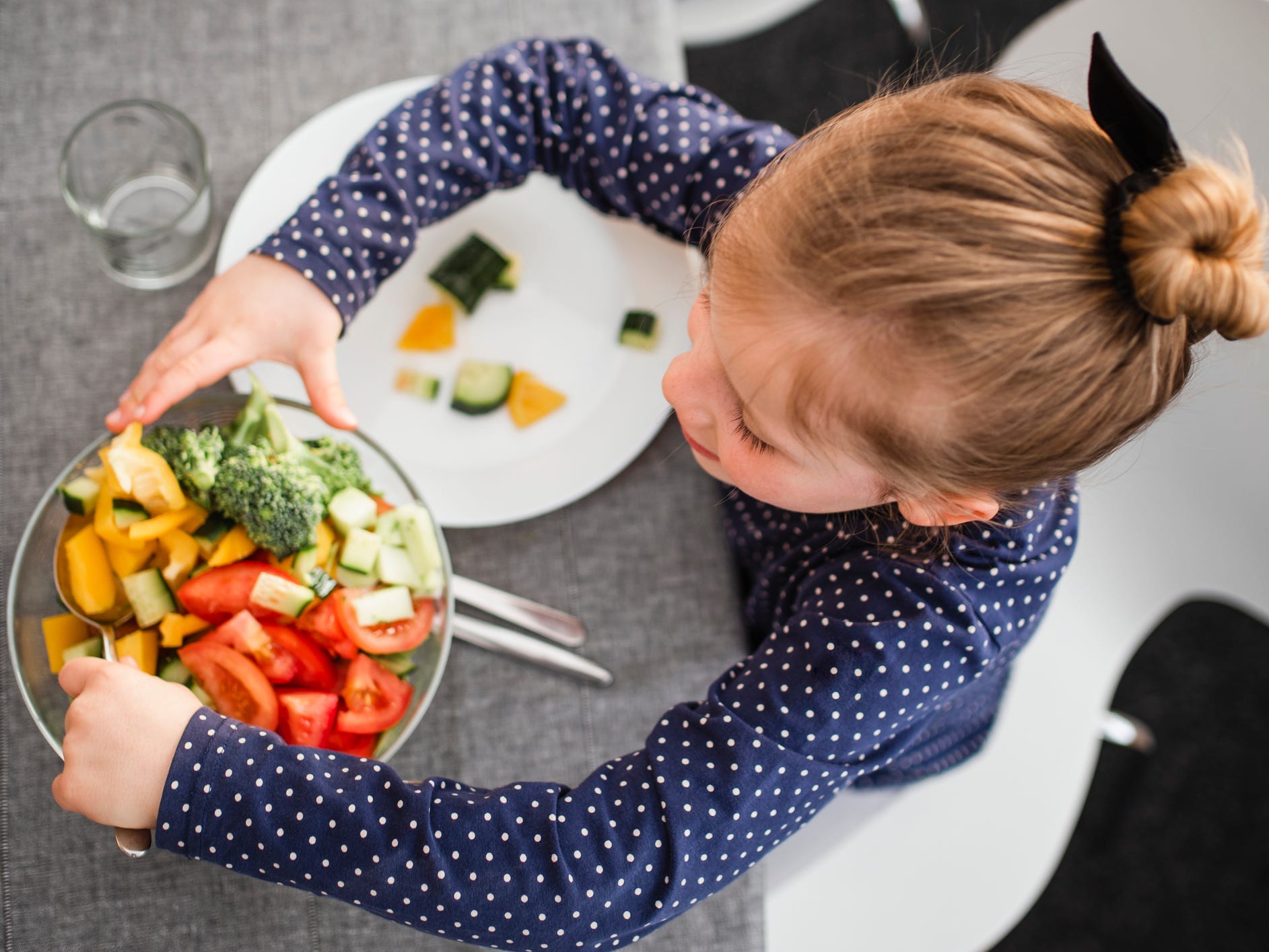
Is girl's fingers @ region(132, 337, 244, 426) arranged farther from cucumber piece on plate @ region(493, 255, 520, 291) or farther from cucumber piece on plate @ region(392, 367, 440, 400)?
cucumber piece on plate @ region(493, 255, 520, 291)

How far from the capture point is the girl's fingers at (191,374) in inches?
31.6

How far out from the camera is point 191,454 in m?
0.76

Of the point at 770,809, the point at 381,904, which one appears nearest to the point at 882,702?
the point at 770,809

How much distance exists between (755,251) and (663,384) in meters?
0.16

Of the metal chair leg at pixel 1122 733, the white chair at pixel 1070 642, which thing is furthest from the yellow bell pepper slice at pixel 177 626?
the metal chair leg at pixel 1122 733

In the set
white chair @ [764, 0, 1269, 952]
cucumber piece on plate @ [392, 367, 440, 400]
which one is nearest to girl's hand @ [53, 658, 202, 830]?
cucumber piece on plate @ [392, 367, 440, 400]

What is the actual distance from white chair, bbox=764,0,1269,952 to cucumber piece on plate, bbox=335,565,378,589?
24.0 inches

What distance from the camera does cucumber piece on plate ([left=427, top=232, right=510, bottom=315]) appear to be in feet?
3.08

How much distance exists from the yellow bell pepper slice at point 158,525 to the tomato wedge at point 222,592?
0.05 meters

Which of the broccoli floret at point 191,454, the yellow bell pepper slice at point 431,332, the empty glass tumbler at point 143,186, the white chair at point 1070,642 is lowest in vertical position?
the white chair at point 1070,642

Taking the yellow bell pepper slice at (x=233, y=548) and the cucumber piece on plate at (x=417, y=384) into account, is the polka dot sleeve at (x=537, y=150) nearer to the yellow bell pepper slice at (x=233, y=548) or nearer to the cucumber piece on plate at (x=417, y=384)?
the cucumber piece on plate at (x=417, y=384)

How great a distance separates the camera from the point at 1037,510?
0.86m

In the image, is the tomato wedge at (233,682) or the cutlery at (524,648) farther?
the cutlery at (524,648)

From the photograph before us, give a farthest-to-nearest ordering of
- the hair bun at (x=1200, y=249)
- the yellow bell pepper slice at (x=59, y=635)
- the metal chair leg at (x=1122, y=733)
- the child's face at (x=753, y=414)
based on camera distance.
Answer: the metal chair leg at (x=1122, y=733)
the yellow bell pepper slice at (x=59, y=635)
the child's face at (x=753, y=414)
the hair bun at (x=1200, y=249)
